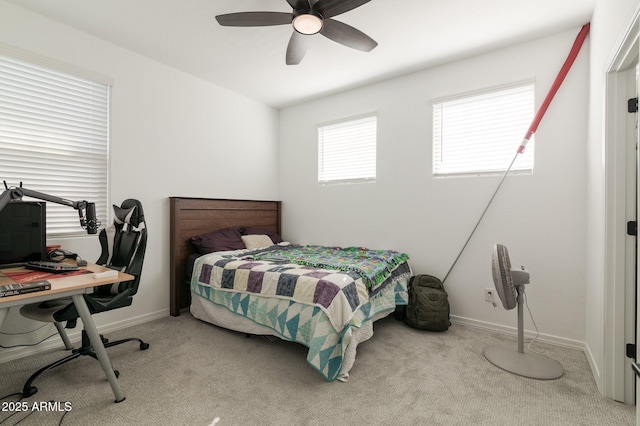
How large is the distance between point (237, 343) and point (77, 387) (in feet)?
3.48

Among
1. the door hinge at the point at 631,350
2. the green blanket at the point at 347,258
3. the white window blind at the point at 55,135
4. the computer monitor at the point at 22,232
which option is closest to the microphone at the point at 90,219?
the computer monitor at the point at 22,232

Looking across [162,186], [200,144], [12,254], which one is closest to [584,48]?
[200,144]

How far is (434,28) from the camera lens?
99.1 inches

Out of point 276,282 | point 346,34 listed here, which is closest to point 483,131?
point 346,34

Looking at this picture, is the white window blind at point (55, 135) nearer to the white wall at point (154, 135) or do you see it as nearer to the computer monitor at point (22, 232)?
the white wall at point (154, 135)

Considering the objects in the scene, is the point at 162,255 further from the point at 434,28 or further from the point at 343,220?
the point at 434,28

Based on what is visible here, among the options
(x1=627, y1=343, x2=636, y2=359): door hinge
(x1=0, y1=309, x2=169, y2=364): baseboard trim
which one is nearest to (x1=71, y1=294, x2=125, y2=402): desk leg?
(x1=0, y1=309, x2=169, y2=364): baseboard trim

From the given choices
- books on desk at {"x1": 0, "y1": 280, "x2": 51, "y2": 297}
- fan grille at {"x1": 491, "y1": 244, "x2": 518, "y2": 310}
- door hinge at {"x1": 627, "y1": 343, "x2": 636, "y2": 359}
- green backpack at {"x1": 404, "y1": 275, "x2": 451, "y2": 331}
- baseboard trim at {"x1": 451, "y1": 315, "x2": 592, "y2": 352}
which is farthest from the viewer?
green backpack at {"x1": 404, "y1": 275, "x2": 451, "y2": 331}

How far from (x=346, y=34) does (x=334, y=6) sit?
29cm

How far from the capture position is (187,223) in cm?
330

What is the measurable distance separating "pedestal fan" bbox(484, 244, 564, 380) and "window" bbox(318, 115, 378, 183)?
1.82 m

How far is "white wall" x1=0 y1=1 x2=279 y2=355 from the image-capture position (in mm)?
2506

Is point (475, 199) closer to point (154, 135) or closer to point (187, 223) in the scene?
→ point (187, 223)

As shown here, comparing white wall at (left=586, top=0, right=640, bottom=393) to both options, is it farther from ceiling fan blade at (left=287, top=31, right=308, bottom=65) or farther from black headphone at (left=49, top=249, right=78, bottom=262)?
black headphone at (left=49, top=249, right=78, bottom=262)
